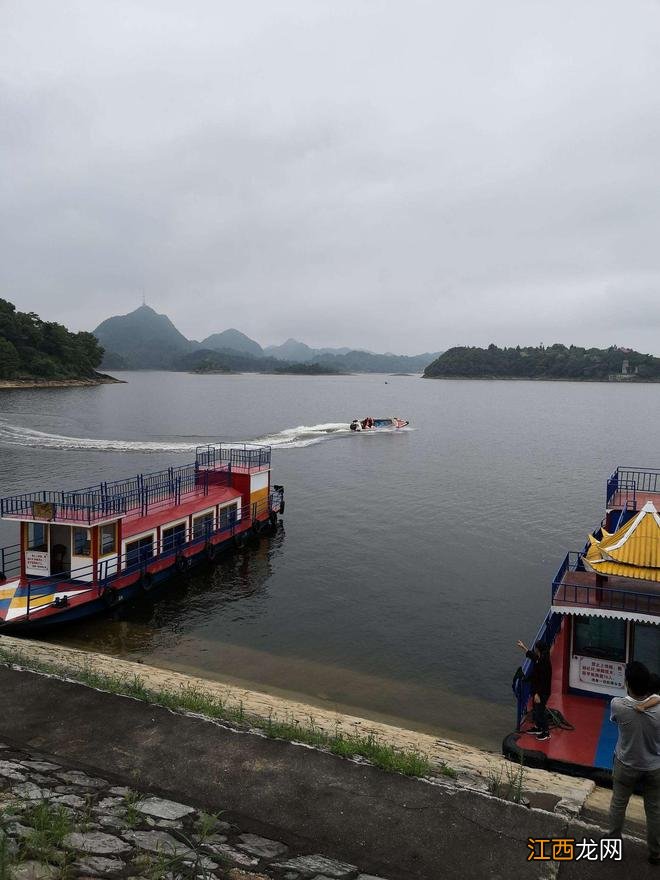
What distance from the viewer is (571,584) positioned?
15273mm

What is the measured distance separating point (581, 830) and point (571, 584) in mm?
8195

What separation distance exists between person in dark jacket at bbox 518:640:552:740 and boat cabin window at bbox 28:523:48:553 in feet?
56.9

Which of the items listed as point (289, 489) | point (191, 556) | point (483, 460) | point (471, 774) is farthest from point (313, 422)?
point (471, 774)

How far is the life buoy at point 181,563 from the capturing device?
27031 mm

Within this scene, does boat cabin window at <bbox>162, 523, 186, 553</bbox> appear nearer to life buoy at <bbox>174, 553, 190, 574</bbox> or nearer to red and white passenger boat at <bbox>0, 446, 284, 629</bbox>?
red and white passenger boat at <bbox>0, 446, 284, 629</bbox>

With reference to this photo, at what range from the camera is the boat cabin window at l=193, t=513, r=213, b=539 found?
29.0 m

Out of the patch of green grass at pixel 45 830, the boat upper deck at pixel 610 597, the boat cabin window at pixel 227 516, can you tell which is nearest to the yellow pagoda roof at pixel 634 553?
the boat upper deck at pixel 610 597

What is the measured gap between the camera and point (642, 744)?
7027 millimetres

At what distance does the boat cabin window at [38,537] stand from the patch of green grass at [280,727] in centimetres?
862

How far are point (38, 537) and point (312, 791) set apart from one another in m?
17.6

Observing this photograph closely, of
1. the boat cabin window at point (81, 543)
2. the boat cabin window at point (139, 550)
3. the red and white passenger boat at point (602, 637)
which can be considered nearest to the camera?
the red and white passenger boat at point (602, 637)

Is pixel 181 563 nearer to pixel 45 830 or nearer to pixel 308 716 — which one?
pixel 308 716

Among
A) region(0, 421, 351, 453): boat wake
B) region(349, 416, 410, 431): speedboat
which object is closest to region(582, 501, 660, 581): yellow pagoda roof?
region(0, 421, 351, 453): boat wake

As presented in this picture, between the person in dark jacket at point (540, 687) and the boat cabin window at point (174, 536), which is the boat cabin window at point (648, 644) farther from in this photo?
the boat cabin window at point (174, 536)
